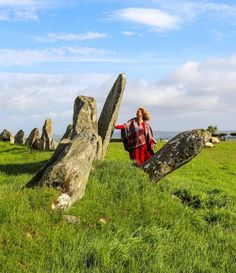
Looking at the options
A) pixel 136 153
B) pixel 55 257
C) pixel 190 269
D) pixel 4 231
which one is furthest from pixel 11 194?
pixel 136 153

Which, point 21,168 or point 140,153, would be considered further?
point 140,153

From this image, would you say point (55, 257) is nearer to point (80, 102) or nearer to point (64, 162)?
point (64, 162)

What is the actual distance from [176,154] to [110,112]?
16.8ft

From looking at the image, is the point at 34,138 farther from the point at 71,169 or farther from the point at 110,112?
the point at 71,169

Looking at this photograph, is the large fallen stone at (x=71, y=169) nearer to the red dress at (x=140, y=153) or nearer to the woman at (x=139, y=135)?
the woman at (x=139, y=135)

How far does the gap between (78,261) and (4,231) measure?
168 cm

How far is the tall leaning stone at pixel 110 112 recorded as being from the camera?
20.6 metres

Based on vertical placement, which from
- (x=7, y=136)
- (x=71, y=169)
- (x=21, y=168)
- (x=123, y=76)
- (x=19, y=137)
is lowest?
(x=21, y=168)

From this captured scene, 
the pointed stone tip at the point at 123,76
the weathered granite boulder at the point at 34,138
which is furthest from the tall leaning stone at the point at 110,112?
the weathered granite boulder at the point at 34,138

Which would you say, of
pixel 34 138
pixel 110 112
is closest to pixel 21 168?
pixel 110 112

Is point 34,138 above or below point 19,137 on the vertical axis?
below

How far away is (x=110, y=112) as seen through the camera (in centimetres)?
2066

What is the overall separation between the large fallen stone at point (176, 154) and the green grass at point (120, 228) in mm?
467

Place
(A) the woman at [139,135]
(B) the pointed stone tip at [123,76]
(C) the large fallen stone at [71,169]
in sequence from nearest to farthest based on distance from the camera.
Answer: (C) the large fallen stone at [71,169], (A) the woman at [139,135], (B) the pointed stone tip at [123,76]
